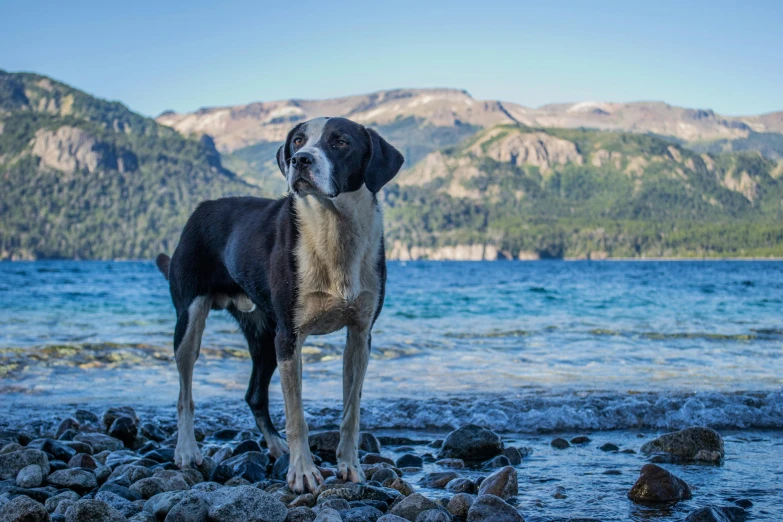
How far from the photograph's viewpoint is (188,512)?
438cm

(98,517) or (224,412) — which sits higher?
(98,517)

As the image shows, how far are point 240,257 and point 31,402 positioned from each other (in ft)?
16.8

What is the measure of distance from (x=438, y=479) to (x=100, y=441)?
3.27 m

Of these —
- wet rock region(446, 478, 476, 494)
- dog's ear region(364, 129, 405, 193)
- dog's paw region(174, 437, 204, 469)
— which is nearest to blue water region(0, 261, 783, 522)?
wet rock region(446, 478, 476, 494)

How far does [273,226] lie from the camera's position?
5.62 meters

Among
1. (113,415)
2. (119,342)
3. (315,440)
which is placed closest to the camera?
(315,440)

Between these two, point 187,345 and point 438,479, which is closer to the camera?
point 438,479

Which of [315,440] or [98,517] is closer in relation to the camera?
[98,517]

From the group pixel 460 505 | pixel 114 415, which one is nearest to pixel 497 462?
pixel 460 505

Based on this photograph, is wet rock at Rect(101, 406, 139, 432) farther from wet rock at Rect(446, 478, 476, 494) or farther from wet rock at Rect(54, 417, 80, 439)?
wet rock at Rect(446, 478, 476, 494)

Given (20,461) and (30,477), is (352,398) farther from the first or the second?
(20,461)

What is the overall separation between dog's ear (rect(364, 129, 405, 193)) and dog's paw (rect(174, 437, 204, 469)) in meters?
2.71

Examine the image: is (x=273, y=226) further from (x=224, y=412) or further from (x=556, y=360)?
(x=556, y=360)

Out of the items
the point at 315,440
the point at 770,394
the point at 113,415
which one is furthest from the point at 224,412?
the point at 770,394
